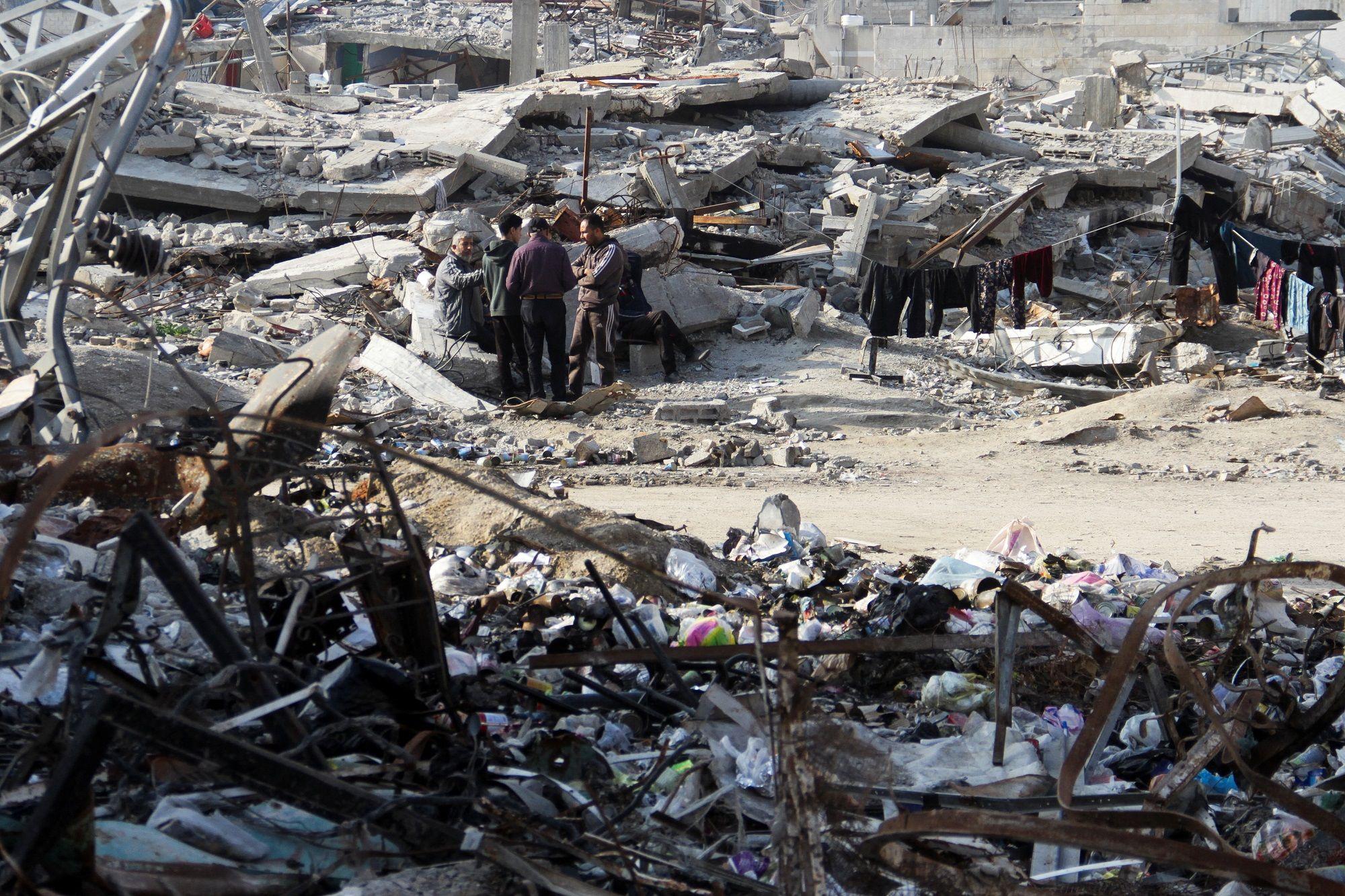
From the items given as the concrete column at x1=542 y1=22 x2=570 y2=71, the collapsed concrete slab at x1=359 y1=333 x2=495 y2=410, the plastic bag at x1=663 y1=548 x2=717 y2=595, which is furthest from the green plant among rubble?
the concrete column at x1=542 y1=22 x2=570 y2=71

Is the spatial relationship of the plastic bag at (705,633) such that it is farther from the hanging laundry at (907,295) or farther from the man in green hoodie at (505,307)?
the hanging laundry at (907,295)

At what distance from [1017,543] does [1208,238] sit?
803cm

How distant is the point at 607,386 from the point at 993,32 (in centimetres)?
2562

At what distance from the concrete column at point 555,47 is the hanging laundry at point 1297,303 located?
15540 millimetres

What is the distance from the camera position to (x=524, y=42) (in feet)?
75.2

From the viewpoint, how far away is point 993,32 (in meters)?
31.9

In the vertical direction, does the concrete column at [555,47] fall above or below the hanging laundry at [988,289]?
above

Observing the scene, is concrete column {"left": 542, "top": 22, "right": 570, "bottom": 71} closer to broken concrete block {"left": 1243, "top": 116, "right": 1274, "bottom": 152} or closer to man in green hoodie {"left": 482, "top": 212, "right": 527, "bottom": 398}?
broken concrete block {"left": 1243, "top": 116, "right": 1274, "bottom": 152}

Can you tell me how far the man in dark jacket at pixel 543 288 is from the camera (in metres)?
9.43

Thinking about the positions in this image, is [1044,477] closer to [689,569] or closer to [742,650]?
[689,569]

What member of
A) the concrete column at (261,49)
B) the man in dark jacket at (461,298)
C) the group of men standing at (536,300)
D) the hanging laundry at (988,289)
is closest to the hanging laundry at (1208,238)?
the hanging laundry at (988,289)

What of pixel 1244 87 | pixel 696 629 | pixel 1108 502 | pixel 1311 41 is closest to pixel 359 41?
pixel 1244 87

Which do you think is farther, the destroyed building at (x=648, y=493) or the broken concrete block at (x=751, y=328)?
the broken concrete block at (x=751, y=328)

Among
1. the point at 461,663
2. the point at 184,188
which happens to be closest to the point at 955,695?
the point at 461,663
